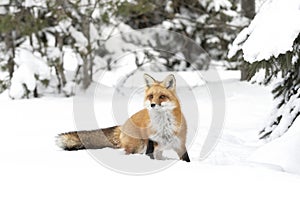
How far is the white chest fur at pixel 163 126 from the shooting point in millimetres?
2896

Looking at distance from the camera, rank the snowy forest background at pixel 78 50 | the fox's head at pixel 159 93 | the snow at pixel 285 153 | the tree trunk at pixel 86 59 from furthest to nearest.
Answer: the tree trunk at pixel 86 59
the snowy forest background at pixel 78 50
the snow at pixel 285 153
the fox's head at pixel 159 93

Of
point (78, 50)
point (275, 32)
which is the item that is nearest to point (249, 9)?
point (78, 50)

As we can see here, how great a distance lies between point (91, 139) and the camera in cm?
338

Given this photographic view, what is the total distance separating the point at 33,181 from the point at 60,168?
0.77ft

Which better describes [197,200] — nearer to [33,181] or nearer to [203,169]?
[203,169]

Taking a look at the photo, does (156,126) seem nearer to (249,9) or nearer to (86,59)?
(86,59)

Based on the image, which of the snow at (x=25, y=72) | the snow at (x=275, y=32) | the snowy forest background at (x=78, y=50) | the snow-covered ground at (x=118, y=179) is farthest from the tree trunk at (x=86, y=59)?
the snow at (x=275, y=32)

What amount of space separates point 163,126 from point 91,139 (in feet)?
2.30

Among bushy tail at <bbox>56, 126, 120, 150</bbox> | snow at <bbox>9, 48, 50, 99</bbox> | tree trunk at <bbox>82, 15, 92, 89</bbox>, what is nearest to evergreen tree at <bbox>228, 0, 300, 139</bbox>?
bushy tail at <bbox>56, 126, 120, 150</bbox>

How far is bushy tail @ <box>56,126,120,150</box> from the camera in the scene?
128 inches

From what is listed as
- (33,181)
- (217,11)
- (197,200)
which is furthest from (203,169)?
(217,11)

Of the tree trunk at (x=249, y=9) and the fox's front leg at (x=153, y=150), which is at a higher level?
the tree trunk at (x=249, y=9)

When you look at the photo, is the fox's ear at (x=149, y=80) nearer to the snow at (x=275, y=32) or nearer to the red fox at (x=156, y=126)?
the red fox at (x=156, y=126)

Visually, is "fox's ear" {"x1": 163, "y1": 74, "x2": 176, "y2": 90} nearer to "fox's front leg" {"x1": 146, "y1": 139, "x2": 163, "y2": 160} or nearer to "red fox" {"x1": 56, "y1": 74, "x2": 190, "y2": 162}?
"red fox" {"x1": 56, "y1": 74, "x2": 190, "y2": 162}
